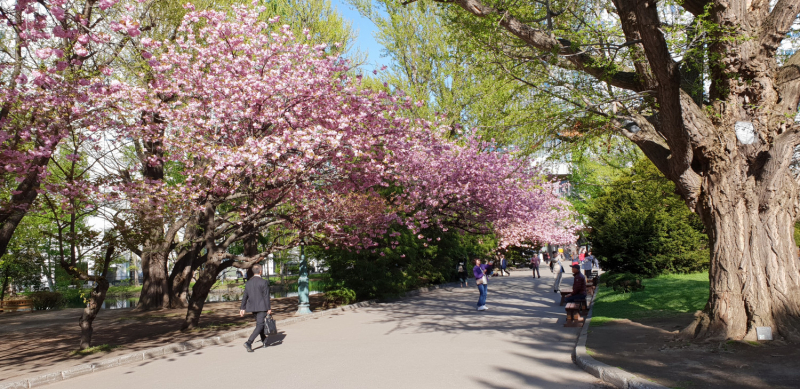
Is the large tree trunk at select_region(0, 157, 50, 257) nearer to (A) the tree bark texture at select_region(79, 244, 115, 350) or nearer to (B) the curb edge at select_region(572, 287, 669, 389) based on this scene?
(A) the tree bark texture at select_region(79, 244, 115, 350)

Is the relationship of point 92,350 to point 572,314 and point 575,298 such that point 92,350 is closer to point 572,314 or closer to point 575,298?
point 572,314

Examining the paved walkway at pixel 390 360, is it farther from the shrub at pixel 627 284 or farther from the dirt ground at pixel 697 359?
the shrub at pixel 627 284

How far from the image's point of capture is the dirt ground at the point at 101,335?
1016 cm

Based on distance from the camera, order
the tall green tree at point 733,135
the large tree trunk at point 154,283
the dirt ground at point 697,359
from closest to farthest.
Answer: the dirt ground at point 697,359, the tall green tree at point 733,135, the large tree trunk at point 154,283

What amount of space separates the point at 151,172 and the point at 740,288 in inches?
722

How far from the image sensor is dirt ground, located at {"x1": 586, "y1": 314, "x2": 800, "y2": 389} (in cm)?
614

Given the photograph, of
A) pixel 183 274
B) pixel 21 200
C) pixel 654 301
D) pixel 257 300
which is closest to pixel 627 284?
pixel 654 301

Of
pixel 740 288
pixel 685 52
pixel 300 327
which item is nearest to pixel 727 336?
pixel 740 288

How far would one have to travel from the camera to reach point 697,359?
7445 millimetres

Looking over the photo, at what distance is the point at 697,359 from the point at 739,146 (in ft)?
12.2

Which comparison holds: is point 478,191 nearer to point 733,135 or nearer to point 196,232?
point 196,232

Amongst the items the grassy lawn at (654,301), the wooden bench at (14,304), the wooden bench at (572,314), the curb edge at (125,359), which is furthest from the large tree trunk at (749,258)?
the wooden bench at (14,304)

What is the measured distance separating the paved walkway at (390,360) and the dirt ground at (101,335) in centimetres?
142

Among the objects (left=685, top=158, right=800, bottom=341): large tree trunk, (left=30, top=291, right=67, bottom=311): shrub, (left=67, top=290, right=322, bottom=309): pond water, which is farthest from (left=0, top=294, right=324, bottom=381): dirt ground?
(left=685, top=158, right=800, bottom=341): large tree trunk
